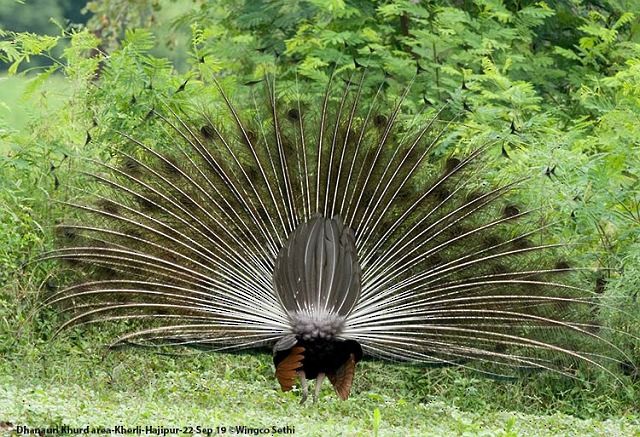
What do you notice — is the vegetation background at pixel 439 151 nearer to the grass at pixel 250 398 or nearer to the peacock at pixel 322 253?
the grass at pixel 250 398

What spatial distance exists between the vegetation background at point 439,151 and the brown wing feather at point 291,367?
5.3 inches

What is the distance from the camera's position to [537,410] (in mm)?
8875

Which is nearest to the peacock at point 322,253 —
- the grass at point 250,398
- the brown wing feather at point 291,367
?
the brown wing feather at point 291,367

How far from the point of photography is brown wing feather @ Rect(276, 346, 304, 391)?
26.2 feet

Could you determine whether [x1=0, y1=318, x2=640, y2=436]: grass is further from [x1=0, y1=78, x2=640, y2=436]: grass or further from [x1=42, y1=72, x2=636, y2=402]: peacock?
[x1=42, y1=72, x2=636, y2=402]: peacock

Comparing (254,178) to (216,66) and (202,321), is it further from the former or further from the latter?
A: (216,66)

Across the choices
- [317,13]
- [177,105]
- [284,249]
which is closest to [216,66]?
[177,105]

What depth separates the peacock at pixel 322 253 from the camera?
8.26m

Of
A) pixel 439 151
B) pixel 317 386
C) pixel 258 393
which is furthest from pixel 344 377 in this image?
pixel 439 151

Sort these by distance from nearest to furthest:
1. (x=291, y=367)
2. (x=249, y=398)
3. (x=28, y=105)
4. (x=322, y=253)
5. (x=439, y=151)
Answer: (x=291, y=367), (x=249, y=398), (x=322, y=253), (x=439, y=151), (x=28, y=105)

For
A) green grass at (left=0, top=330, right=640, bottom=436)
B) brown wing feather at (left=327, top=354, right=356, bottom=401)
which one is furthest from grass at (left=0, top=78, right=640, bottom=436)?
brown wing feather at (left=327, top=354, right=356, bottom=401)

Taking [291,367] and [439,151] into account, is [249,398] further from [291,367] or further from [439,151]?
[439,151]

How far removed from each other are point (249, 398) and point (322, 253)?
3.42 feet

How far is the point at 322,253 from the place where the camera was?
27.4 ft
